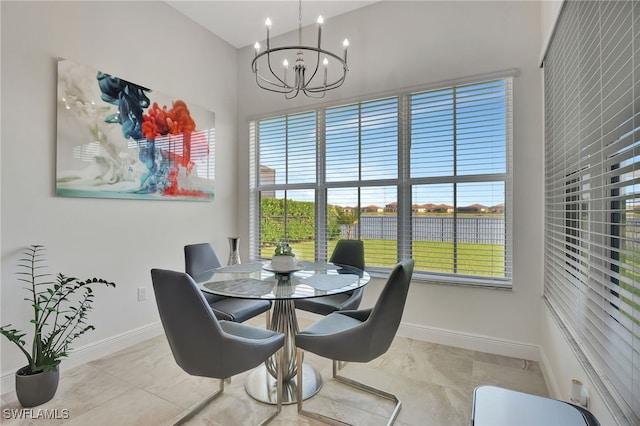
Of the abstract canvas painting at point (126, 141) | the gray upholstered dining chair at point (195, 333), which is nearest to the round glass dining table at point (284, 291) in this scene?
the gray upholstered dining chair at point (195, 333)

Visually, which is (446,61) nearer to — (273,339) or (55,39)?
(273,339)

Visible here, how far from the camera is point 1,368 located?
202 cm

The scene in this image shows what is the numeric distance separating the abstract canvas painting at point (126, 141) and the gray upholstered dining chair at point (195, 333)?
1545 mm

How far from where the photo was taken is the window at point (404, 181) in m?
2.68

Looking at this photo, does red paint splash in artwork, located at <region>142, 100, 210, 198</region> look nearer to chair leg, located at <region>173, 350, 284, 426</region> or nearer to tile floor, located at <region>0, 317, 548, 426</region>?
tile floor, located at <region>0, 317, 548, 426</region>

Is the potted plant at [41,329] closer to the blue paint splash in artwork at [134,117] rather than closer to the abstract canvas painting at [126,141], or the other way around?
the abstract canvas painting at [126,141]

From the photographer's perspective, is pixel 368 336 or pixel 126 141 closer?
pixel 368 336

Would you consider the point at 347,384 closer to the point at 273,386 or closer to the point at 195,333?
the point at 273,386

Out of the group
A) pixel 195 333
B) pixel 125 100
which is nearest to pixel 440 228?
pixel 195 333

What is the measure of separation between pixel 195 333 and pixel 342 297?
136 centimetres

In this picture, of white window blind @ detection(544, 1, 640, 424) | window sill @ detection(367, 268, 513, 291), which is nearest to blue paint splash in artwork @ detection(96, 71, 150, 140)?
window sill @ detection(367, 268, 513, 291)

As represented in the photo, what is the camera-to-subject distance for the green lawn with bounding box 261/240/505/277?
2.68m

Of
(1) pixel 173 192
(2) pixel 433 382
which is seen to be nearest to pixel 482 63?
(2) pixel 433 382

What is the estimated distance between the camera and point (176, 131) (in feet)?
10.2
